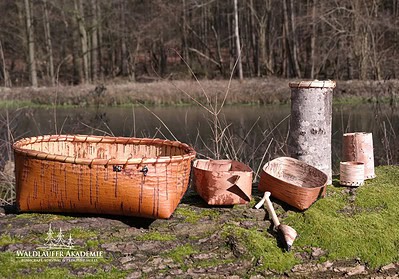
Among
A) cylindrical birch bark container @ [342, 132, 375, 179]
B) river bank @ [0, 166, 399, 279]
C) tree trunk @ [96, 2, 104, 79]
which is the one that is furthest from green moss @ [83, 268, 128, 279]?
tree trunk @ [96, 2, 104, 79]

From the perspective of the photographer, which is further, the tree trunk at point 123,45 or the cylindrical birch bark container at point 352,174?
the tree trunk at point 123,45

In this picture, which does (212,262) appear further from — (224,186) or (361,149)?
(361,149)

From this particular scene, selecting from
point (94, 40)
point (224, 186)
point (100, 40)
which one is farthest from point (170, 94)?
point (100, 40)

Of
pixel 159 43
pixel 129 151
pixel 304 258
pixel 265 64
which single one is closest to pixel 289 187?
pixel 304 258

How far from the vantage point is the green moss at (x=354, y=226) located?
9.03ft

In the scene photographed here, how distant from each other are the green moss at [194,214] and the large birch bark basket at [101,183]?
0.11m

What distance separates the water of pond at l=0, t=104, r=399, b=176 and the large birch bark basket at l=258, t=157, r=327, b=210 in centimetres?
214

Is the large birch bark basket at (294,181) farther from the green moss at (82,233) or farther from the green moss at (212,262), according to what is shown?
the green moss at (82,233)

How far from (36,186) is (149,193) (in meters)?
0.59

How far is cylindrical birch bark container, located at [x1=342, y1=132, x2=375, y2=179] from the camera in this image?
11.5ft

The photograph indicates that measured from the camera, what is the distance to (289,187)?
293cm

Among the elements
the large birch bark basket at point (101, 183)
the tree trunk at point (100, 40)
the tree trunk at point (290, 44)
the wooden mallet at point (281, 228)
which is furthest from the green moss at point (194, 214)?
the tree trunk at point (100, 40)


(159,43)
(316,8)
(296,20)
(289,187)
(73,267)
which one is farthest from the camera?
(159,43)

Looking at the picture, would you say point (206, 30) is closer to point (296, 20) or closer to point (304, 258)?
point (296, 20)
